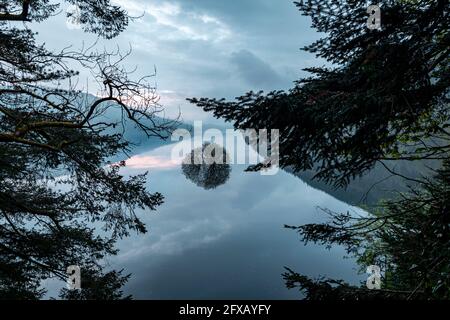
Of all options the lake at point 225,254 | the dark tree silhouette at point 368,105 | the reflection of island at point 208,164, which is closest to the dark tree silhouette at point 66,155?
the dark tree silhouette at point 368,105

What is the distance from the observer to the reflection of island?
45062mm

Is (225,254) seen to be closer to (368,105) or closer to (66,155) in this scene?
(66,155)

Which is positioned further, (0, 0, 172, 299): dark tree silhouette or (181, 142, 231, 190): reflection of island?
(181, 142, 231, 190): reflection of island

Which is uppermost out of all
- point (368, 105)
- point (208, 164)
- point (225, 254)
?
point (208, 164)

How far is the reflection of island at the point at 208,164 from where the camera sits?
45062 millimetres

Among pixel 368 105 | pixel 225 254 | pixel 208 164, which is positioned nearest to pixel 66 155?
pixel 368 105

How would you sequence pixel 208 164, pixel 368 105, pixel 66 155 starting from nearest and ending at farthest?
pixel 368 105 < pixel 66 155 < pixel 208 164

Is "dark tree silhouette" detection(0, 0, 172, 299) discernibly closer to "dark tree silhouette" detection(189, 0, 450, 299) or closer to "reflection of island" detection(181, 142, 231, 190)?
"dark tree silhouette" detection(189, 0, 450, 299)

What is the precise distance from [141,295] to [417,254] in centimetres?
4220

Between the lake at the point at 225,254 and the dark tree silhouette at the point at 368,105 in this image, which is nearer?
the dark tree silhouette at the point at 368,105

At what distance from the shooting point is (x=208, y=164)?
4909cm

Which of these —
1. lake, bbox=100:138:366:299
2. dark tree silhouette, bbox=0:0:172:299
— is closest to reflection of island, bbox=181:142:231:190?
lake, bbox=100:138:366:299

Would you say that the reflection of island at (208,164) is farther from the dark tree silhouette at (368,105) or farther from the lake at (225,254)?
the dark tree silhouette at (368,105)
